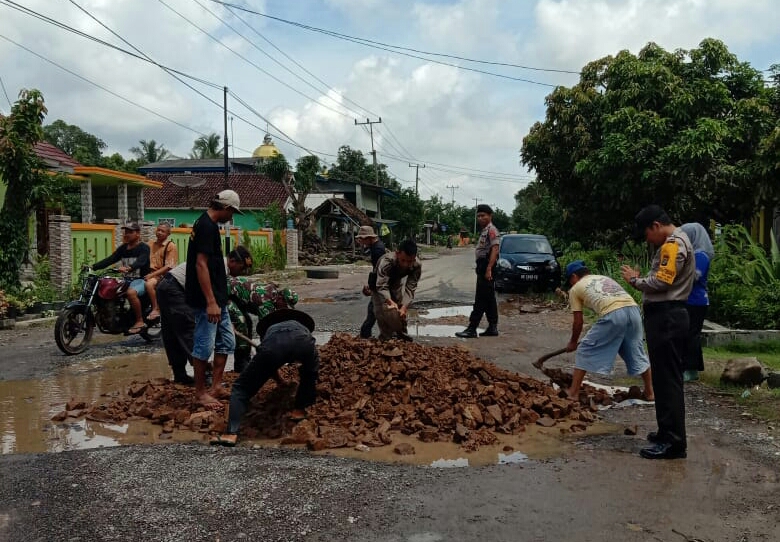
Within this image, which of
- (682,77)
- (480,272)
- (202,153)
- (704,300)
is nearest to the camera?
(704,300)

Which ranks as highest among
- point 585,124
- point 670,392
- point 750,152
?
point 585,124

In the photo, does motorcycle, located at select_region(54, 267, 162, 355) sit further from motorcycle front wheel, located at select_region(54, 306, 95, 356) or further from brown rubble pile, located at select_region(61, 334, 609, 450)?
brown rubble pile, located at select_region(61, 334, 609, 450)

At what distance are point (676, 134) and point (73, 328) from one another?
1249 centimetres

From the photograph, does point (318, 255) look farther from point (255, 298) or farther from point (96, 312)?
point (255, 298)

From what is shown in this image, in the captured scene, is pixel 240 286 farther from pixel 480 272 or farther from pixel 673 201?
pixel 673 201

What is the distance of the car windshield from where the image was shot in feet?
56.6

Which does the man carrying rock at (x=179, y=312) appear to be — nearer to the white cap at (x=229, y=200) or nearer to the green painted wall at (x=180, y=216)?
the white cap at (x=229, y=200)

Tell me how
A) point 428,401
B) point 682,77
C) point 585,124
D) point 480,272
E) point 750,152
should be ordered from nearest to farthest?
point 428,401, point 480,272, point 750,152, point 682,77, point 585,124

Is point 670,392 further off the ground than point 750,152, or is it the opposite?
point 750,152

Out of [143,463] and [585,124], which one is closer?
[143,463]

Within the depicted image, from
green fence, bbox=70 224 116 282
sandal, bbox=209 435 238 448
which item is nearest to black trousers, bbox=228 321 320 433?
sandal, bbox=209 435 238 448

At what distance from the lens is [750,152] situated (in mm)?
14383

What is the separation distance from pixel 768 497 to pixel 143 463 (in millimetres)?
3781

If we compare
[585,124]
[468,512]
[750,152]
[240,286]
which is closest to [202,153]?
[585,124]
